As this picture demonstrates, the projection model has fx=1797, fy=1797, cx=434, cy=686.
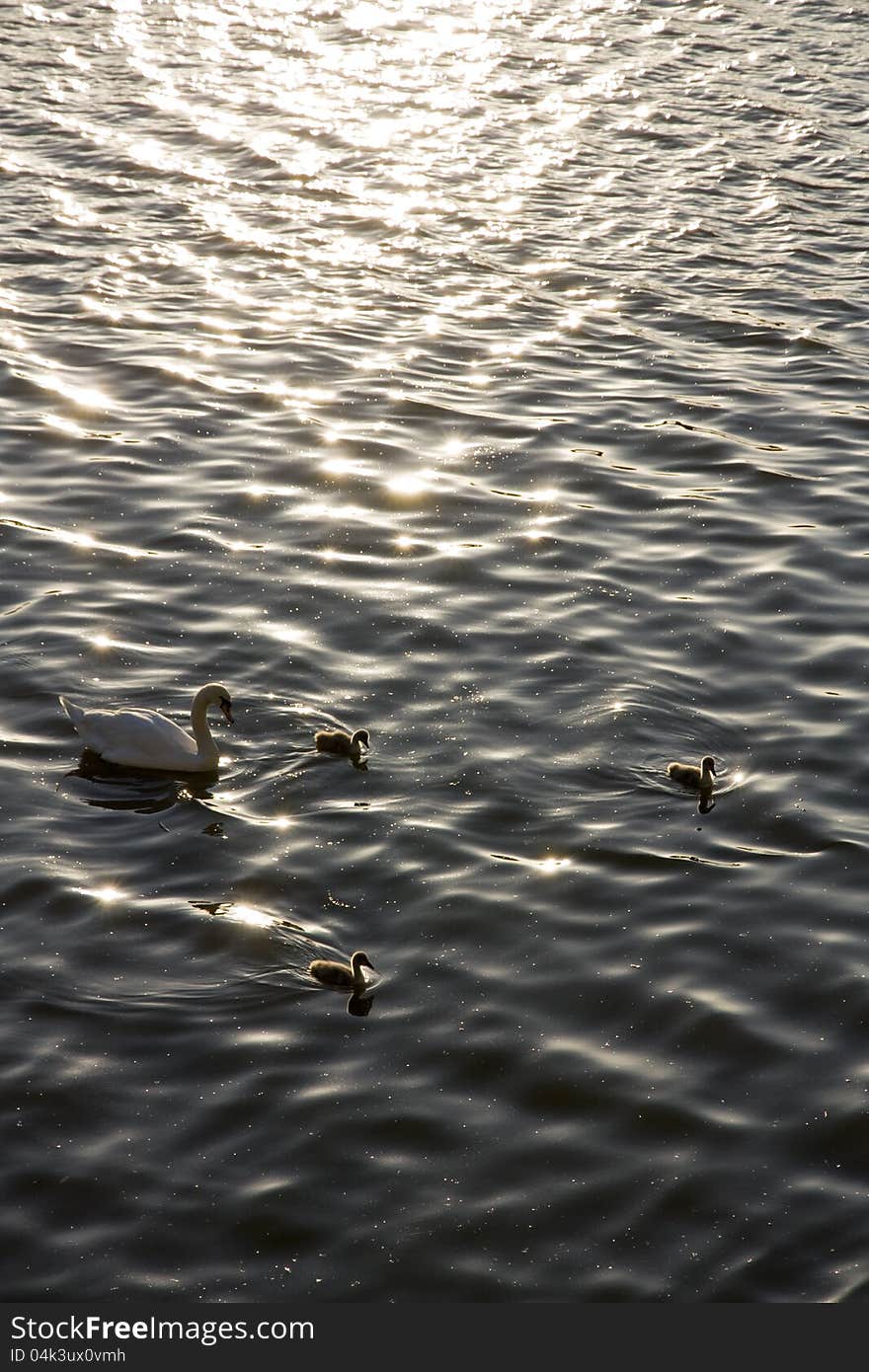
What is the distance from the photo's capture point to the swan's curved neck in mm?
12586

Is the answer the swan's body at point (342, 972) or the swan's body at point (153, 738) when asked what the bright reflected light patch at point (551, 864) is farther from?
the swan's body at point (153, 738)

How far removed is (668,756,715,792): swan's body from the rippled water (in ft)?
0.46

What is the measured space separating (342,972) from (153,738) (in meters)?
2.82

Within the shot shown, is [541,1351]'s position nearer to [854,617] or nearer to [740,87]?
[854,617]

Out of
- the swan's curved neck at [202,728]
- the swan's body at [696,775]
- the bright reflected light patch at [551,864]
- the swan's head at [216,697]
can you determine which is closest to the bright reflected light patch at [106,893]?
the swan's curved neck at [202,728]

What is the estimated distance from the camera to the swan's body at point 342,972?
10.5 metres

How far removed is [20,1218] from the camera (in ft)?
29.4

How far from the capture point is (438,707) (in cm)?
1355

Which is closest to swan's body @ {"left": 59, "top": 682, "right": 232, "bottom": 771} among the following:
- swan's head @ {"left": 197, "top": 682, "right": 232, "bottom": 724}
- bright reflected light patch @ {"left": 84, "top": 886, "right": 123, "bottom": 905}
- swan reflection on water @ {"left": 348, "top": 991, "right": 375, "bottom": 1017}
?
swan's head @ {"left": 197, "top": 682, "right": 232, "bottom": 724}

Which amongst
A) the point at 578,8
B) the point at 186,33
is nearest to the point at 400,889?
the point at 186,33

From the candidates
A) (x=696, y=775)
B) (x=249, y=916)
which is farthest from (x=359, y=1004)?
(x=696, y=775)

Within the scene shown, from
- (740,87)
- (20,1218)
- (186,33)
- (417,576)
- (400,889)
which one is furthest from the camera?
(186,33)

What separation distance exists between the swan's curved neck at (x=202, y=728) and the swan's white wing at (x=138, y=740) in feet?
0.21

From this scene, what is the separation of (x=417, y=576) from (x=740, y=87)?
A: 711 inches
